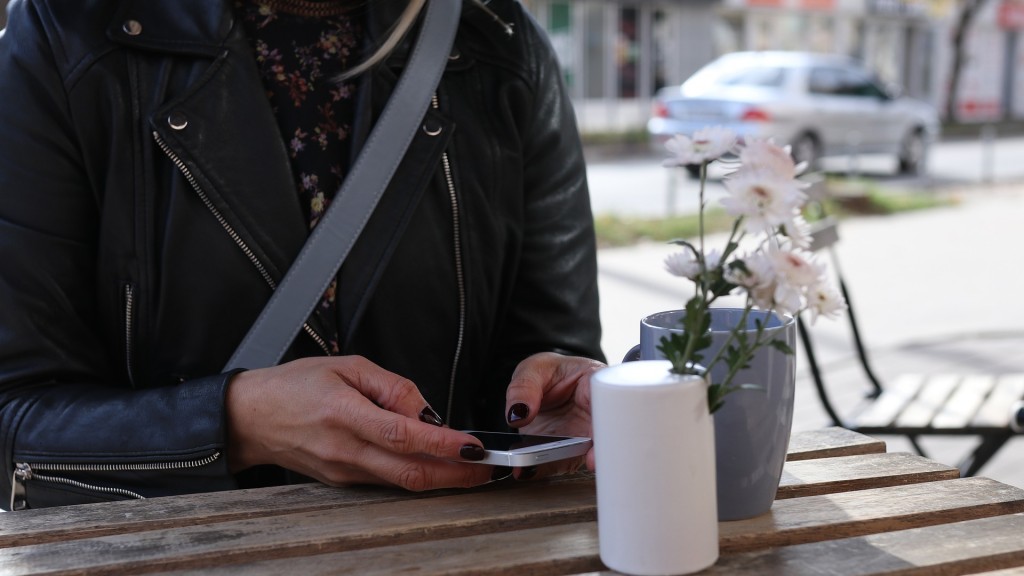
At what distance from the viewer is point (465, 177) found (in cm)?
176

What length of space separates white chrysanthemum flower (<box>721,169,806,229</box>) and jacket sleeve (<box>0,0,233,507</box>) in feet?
2.19

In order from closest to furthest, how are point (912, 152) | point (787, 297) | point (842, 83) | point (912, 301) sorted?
point (787, 297) → point (912, 301) → point (842, 83) → point (912, 152)

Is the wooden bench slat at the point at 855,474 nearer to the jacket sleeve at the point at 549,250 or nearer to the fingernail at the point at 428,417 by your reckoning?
the fingernail at the point at 428,417

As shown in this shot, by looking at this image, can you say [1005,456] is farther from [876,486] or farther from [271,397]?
[271,397]

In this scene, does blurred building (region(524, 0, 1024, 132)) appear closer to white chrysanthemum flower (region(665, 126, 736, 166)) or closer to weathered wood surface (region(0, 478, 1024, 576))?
weathered wood surface (region(0, 478, 1024, 576))

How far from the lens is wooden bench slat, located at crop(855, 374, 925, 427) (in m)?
3.21

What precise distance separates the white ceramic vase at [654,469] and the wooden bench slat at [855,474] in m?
0.27

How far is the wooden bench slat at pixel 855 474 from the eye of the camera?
1.34 meters

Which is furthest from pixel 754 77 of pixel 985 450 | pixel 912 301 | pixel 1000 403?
pixel 985 450

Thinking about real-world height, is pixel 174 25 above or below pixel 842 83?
above

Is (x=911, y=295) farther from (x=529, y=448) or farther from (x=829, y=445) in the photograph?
(x=529, y=448)

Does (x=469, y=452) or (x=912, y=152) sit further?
(x=912, y=152)

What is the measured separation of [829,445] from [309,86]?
0.87 metres

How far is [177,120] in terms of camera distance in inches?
62.1
